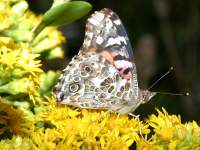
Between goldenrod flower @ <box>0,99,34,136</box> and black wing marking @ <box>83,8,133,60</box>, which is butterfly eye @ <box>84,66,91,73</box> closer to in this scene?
black wing marking @ <box>83,8,133,60</box>

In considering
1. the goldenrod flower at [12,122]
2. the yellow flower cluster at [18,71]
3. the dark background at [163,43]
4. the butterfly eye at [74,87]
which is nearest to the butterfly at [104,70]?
the butterfly eye at [74,87]

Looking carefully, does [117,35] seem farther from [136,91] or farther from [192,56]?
[192,56]

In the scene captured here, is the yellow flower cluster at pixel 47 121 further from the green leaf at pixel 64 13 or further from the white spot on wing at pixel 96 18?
the white spot on wing at pixel 96 18

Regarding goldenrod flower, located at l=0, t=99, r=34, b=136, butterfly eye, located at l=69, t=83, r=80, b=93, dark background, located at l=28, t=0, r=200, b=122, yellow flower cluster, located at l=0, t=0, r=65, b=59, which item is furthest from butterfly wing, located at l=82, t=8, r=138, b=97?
dark background, located at l=28, t=0, r=200, b=122

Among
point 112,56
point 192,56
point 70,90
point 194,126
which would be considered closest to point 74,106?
point 70,90

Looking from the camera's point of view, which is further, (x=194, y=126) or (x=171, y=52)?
(x=171, y=52)

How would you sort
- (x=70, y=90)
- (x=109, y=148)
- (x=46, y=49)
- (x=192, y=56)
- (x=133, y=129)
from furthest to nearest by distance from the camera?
(x=192, y=56), (x=46, y=49), (x=70, y=90), (x=133, y=129), (x=109, y=148)
